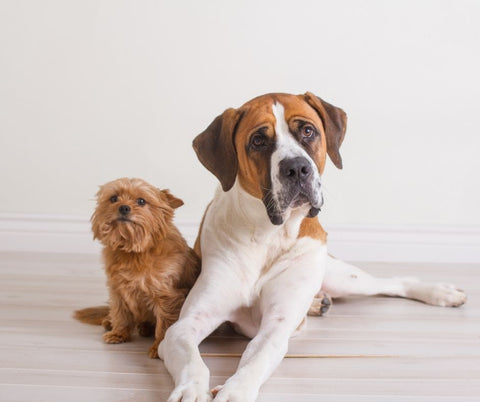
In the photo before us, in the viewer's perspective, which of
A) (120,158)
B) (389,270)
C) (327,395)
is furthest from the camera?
(120,158)

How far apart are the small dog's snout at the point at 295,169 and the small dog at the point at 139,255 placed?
537 millimetres

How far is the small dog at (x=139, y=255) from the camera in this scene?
8.04ft

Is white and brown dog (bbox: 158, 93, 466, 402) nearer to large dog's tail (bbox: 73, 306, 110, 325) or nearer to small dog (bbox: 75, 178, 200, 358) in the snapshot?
small dog (bbox: 75, 178, 200, 358)

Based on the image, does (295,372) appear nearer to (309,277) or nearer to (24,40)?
(309,277)

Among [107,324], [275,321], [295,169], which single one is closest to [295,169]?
[295,169]

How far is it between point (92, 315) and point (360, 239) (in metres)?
2.46

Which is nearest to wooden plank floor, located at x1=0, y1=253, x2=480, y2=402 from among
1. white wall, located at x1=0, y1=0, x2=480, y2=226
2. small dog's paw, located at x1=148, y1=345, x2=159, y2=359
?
small dog's paw, located at x1=148, y1=345, x2=159, y2=359

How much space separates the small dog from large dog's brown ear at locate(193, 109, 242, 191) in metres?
0.24

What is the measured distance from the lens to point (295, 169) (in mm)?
2289

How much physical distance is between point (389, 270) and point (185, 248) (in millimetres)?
2200

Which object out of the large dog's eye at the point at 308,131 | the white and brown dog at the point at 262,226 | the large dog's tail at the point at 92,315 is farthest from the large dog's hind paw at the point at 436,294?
the large dog's tail at the point at 92,315

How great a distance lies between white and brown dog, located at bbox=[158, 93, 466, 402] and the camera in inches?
91.4

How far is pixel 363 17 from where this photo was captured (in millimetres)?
4645

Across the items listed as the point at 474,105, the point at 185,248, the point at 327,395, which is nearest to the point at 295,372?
the point at 327,395
